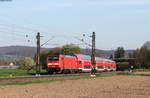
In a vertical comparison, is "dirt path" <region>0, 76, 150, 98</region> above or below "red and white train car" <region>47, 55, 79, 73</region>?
below

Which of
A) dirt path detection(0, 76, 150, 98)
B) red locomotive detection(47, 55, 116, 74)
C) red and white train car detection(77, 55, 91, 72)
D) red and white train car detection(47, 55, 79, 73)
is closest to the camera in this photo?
dirt path detection(0, 76, 150, 98)

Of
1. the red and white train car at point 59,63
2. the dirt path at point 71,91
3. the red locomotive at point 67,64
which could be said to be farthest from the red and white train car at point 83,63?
the dirt path at point 71,91

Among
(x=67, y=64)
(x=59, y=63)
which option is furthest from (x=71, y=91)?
(x=67, y=64)

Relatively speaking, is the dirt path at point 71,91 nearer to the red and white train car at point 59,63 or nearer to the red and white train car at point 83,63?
the red and white train car at point 59,63

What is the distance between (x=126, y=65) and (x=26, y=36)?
78.6 meters

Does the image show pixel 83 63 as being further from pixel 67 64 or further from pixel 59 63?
pixel 59 63

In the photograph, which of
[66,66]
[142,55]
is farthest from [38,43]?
[142,55]

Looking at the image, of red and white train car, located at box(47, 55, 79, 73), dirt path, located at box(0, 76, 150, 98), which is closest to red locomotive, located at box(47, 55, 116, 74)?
red and white train car, located at box(47, 55, 79, 73)

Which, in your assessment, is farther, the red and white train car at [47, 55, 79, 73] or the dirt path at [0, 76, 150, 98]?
the red and white train car at [47, 55, 79, 73]

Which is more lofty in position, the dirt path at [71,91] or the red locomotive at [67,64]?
the red locomotive at [67,64]

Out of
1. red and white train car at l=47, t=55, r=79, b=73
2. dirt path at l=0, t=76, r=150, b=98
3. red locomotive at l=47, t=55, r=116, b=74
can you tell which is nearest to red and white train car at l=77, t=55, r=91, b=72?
red locomotive at l=47, t=55, r=116, b=74

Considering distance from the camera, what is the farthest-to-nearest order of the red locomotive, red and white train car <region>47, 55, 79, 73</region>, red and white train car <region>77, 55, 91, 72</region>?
1. red and white train car <region>77, 55, 91, 72</region>
2. the red locomotive
3. red and white train car <region>47, 55, 79, 73</region>

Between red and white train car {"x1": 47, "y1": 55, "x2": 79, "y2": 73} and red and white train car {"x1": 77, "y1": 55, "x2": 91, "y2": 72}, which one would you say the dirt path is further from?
red and white train car {"x1": 77, "y1": 55, "x2": 91, "y2": 72}

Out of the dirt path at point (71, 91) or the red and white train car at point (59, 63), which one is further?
the red and white train car at point (59, 63)
